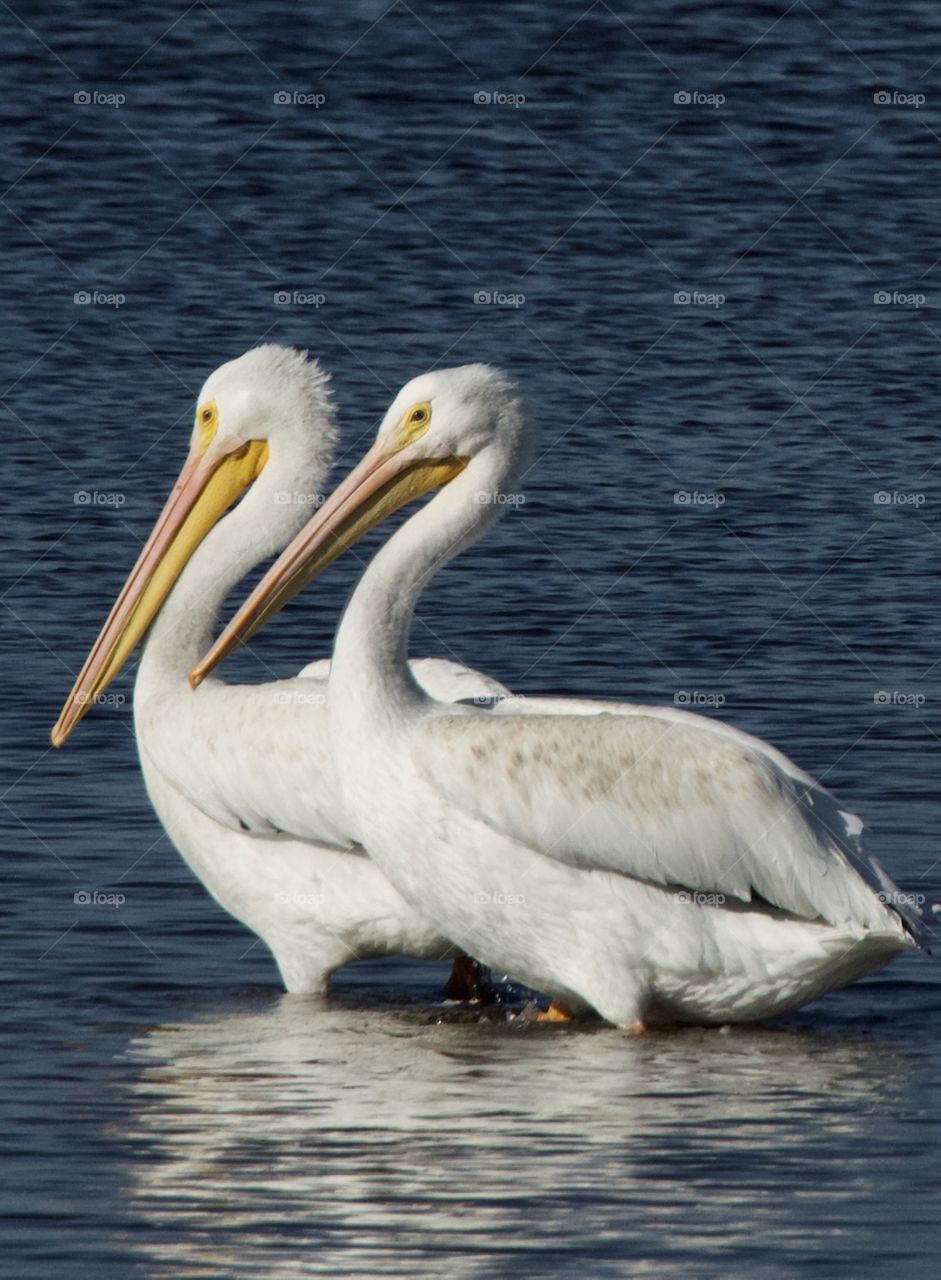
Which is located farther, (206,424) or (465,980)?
(206,424)

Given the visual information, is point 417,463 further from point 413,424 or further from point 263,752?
point 263,752

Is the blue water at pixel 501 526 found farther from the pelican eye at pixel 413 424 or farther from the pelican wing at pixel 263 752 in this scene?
the pelican wing at pixel 263 752

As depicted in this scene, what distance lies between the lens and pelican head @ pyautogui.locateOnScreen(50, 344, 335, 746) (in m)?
8.99

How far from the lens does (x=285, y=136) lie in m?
23.9

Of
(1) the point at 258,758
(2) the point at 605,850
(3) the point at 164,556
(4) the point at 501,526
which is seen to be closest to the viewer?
(2) the point at 605,850

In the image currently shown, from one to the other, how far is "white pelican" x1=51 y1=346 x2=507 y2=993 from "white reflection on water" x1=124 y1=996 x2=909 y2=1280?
297mm

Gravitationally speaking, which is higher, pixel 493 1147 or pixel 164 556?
pixel 164 556

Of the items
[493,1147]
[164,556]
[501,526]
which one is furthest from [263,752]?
[501,526]

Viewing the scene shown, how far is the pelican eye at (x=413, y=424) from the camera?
8.10 metres

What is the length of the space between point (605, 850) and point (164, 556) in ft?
7.33

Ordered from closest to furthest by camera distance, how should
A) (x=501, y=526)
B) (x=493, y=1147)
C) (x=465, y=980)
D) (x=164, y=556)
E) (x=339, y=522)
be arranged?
(x=493, y=1147)
(x=339, y=522)
(x=465, y=980)
(x=164, y=556)
(x=501, y=526)

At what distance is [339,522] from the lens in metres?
8.20

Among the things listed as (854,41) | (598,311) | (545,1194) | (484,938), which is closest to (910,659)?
(484,938)

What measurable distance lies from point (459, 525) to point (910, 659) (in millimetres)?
4213
